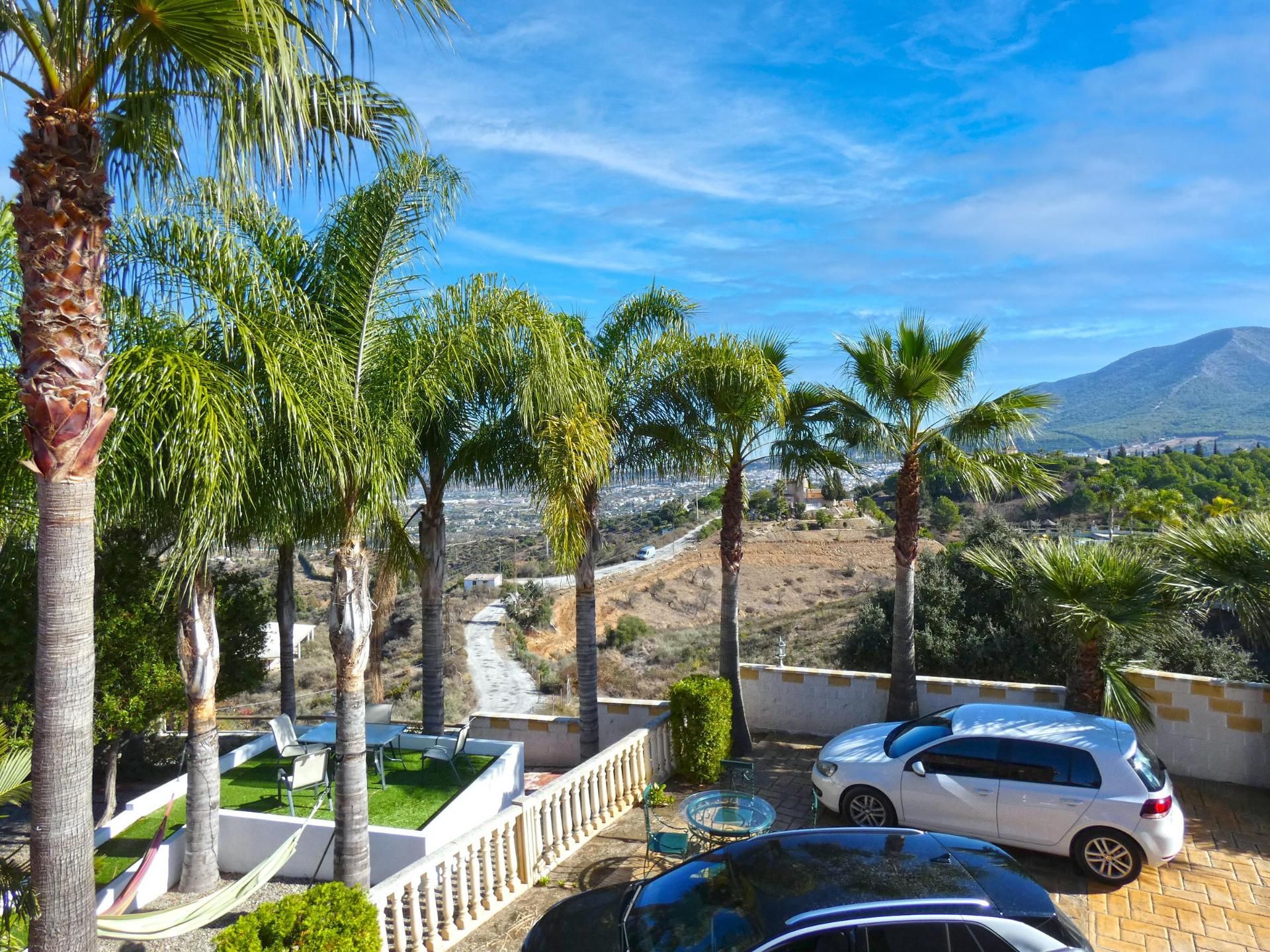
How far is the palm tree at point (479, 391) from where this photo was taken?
784cm

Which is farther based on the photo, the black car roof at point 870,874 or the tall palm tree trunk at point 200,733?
the tall palm tree trunk at point 200,733

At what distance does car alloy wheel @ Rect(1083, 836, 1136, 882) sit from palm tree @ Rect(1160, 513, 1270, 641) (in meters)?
3.01

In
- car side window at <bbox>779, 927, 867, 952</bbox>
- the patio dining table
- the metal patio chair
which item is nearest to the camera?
car side window at <bbox>779, 927, 867, 952</bbox>

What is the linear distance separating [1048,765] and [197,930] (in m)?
7.97

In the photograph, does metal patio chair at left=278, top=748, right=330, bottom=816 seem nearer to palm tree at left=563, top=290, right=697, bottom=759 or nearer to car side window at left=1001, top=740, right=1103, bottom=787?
palm tree at left=563, top=290, right=697, bottom=759

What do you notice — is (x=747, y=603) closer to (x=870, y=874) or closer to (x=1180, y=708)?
(x=1180, y=708)

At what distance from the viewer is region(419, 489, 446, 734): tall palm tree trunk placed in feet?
33.7

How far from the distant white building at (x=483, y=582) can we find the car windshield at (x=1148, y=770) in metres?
45.5

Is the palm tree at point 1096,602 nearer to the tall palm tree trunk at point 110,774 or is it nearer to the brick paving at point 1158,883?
the brick paving at point 1158,883

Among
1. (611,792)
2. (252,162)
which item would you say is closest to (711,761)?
(611,792)

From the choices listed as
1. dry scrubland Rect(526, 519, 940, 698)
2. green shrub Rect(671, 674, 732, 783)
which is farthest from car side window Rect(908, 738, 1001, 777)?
dry scrubland Rect(526, 519, 940, 698)

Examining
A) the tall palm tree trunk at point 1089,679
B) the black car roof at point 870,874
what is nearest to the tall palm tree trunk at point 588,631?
the black car roof at point 870,874

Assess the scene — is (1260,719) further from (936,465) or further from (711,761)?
(711,761)

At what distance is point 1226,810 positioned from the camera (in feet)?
28.0
